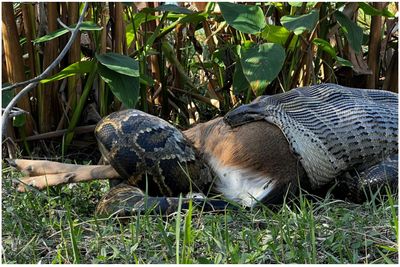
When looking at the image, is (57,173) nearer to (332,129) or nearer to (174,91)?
(332,129)

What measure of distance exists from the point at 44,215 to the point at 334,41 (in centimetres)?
227

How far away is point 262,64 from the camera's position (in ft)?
11.1

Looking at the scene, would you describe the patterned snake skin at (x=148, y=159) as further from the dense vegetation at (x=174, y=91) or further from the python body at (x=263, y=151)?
the dense vegetation at (x=174, y=91)

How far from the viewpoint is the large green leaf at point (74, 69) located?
3.43 metres

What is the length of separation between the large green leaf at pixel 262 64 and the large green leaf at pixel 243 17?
0.30 ft

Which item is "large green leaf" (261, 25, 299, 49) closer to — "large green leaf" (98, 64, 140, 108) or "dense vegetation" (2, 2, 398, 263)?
"dense vegetation" (2, 2, 398, 263)

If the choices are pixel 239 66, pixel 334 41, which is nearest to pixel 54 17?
pixel 239 66

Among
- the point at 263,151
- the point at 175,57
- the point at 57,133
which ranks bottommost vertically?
the point at 57,133

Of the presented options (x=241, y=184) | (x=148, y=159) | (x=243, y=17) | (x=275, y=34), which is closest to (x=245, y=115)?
(x=241, y=184)

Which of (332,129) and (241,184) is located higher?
(332,129)

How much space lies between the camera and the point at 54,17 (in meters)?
3.71

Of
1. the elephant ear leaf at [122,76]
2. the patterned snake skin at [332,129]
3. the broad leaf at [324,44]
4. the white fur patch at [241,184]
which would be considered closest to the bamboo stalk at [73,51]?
the elephant ear leaf at [122,76]

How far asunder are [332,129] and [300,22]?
2.06ft

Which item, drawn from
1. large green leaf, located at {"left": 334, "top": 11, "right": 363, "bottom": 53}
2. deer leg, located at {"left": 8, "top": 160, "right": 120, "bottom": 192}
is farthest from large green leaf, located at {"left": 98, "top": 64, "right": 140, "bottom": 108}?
large green leaf, located at {"left": 334, "top": 11, "right": 363, "bottom": 53}
